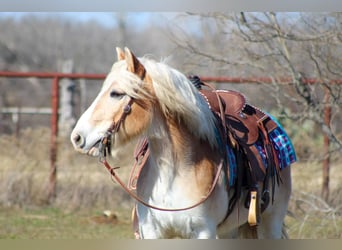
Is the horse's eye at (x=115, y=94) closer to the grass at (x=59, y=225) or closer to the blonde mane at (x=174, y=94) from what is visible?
the blonde mane at (x=174, y=94)

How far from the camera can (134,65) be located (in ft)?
13.7

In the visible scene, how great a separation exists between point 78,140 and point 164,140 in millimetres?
576

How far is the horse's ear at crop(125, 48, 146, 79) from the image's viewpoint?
13.6 ft

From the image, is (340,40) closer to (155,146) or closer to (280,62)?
(280,62)

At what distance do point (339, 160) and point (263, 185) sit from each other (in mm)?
4498

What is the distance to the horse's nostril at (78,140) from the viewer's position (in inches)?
158

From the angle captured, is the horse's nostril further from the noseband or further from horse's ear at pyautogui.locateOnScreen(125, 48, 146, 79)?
horse's ear at pyautogui.locateOnScreen(125, 48, 146, 79)

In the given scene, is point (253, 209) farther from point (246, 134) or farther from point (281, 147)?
point (281, 147)

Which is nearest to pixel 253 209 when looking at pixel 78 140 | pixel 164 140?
pixel 164 140

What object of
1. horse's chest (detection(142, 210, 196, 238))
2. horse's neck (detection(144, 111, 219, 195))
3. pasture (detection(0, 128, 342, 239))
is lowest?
pasture (detection(0, 128, 342, 239))

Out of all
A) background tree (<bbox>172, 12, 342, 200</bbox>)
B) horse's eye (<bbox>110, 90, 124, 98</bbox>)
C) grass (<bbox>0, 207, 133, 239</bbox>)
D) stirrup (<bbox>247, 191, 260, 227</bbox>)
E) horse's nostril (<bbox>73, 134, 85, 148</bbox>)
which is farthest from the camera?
grass (<bbox>0, 207, 133, 239</bbox>)

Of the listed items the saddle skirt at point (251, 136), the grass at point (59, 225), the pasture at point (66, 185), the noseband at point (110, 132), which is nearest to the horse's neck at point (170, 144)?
the noseband at point (110, 132)

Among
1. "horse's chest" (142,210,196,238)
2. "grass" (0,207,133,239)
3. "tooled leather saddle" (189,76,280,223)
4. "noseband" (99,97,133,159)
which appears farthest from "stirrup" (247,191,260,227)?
"grass" (0,207,133,239)
